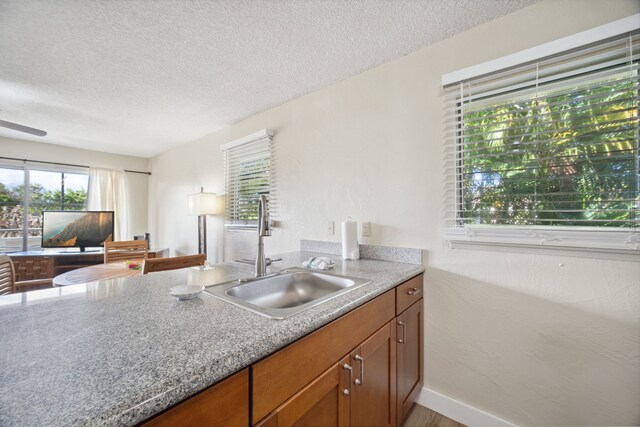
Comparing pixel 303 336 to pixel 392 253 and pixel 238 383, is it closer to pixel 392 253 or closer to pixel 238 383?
pixel 238 383

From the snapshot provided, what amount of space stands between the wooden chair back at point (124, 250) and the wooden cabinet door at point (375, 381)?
3.00m

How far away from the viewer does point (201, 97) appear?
2.39 meters

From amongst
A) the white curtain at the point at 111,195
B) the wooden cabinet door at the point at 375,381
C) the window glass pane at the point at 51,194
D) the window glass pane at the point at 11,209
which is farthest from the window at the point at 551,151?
the window glass pane at the point at 11,209

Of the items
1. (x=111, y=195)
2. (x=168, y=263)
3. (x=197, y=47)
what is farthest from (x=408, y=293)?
(x=111, y=195)

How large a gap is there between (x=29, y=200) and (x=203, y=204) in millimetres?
2758

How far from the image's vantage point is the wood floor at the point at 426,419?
149 centimetres

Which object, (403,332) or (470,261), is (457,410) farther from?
(470,261)

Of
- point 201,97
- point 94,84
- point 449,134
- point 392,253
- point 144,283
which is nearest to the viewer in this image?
point 144,283

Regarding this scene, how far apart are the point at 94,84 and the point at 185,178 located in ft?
5.74

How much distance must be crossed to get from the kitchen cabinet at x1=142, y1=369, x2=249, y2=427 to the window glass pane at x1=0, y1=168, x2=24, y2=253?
193 inches

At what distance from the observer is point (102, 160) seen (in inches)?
166

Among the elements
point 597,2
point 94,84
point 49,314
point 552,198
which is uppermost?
point 94,84

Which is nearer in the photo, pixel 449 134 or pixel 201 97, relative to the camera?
pixel 449 134

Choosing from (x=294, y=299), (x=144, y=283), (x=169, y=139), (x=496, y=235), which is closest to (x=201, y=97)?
(x=169, y=139)
